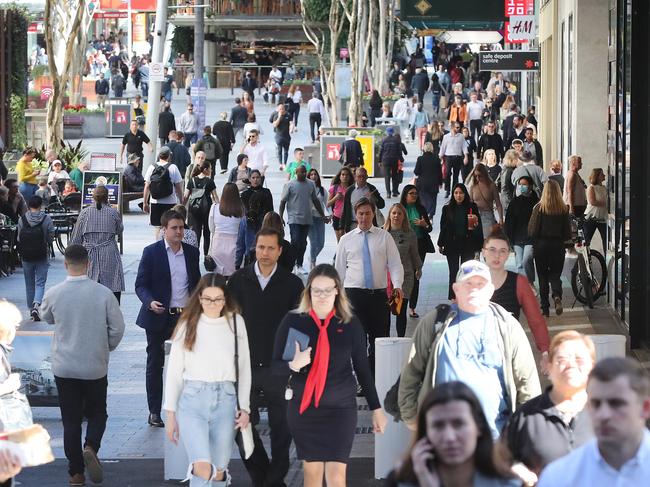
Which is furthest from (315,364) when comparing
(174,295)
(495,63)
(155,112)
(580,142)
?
(495,63)

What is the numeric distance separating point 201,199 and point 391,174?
464 inches

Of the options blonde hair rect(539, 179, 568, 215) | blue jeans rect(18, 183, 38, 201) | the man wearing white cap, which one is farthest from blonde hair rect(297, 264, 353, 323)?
blue jeans rect(18, 183, 38, 201)

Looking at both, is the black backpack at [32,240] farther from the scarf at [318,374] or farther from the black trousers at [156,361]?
the scarf at [318,374]

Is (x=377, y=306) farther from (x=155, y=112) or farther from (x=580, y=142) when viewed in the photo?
(x=155, y=112)

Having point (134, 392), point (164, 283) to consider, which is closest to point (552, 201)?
point (134, 392)

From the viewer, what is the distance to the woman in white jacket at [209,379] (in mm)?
8555

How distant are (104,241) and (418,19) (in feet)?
48.0

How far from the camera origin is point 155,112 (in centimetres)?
3269

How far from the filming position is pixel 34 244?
17.4m

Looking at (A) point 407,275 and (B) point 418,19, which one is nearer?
(A) point 407,275

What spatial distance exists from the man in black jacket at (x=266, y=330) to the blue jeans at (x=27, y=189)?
15000 millimetres

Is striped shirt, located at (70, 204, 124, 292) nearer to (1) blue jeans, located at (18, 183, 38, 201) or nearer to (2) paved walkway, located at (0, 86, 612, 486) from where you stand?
(2) paved walkway, located at (0, 86, 612, 486)

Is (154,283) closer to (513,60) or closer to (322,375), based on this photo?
(322,375)

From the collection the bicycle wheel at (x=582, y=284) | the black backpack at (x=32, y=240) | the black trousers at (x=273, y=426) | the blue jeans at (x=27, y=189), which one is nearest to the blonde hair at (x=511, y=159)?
the bicycle wheel at (x=582, y=284)
